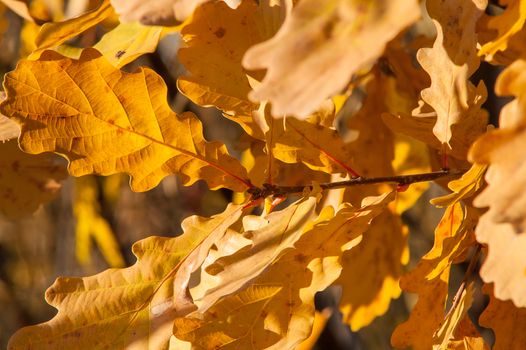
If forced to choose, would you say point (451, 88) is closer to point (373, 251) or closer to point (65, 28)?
point (65, 28)

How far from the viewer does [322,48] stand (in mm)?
554

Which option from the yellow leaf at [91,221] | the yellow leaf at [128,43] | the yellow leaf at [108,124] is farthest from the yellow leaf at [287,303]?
the yellow leaf at [91,221]

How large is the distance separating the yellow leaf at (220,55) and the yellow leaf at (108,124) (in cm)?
3

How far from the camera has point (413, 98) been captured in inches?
56.8

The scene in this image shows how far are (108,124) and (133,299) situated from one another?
0.59 feet

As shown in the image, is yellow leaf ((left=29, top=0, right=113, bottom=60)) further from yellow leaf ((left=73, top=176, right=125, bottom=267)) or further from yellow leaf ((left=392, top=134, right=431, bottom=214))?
yellow leaf ((left=73, top=176, right=125, bottom=267))

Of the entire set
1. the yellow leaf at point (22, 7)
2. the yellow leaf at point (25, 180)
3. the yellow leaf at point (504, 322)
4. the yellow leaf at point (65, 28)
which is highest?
the yellow leaf at point (65, 28)

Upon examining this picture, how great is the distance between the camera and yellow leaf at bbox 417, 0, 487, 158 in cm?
83

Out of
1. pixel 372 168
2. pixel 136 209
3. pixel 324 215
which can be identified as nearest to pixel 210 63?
pixel 324 215

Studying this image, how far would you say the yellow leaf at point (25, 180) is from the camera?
128 centimetres

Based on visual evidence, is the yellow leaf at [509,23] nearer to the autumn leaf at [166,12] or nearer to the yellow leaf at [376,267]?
the autumn leaf at [166,12]

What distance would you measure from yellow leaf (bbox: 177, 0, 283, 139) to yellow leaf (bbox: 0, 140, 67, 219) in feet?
1.42

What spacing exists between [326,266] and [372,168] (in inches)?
22.1

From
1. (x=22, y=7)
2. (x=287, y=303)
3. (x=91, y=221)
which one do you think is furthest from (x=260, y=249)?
(x=91, y=221)
